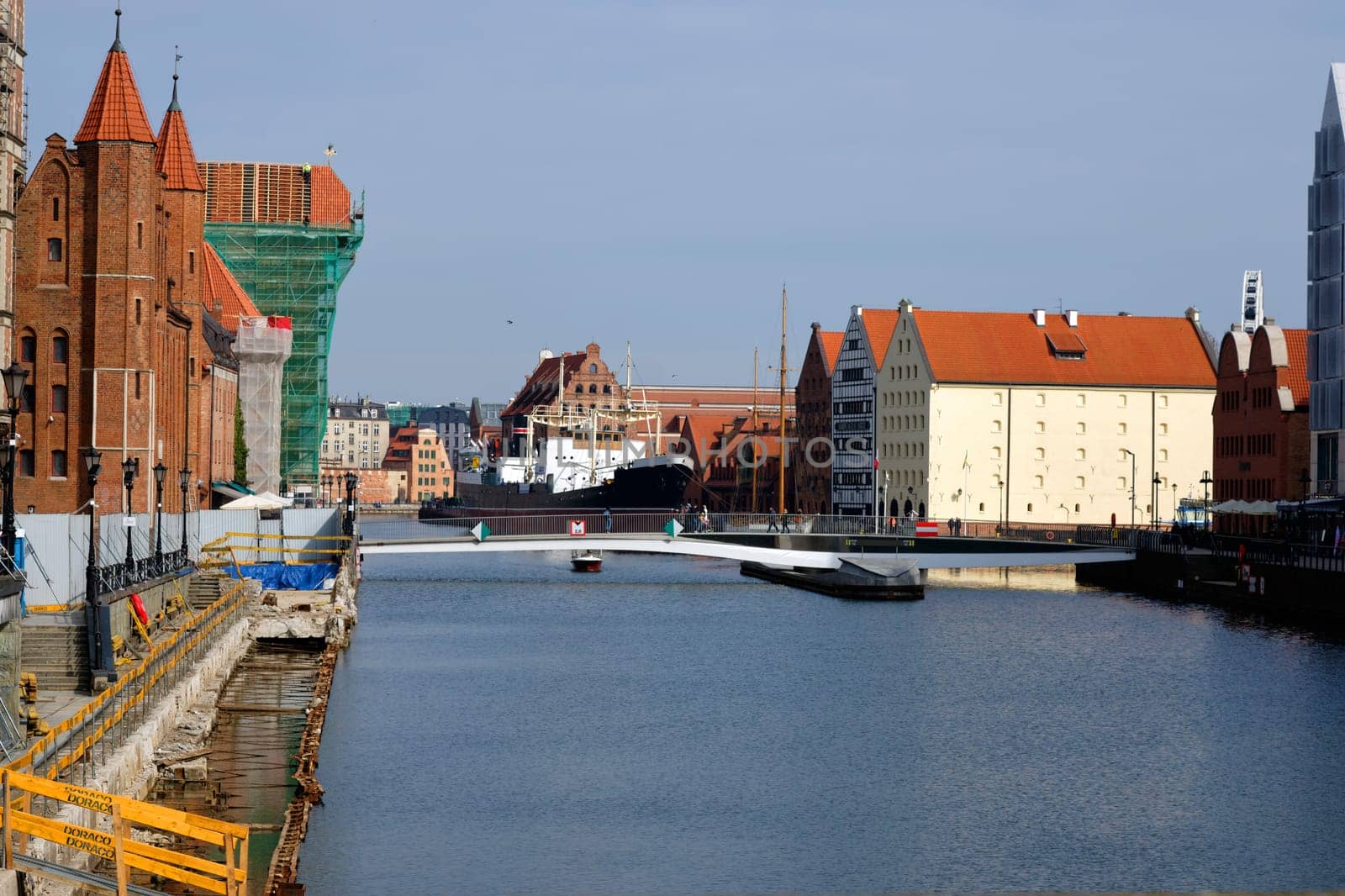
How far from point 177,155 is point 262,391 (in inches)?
909

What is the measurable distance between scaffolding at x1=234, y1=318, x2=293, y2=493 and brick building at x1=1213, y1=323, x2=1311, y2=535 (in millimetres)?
48004

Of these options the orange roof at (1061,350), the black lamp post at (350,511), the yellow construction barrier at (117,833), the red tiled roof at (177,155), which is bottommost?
the yellow construction barrier at (117,833)

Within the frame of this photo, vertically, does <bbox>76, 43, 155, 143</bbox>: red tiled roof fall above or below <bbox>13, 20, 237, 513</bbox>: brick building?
above

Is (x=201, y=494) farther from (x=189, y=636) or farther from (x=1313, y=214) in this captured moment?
(x=1313, y=214)

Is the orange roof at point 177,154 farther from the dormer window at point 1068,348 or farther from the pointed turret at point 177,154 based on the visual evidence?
the dormer window at point 1068,348

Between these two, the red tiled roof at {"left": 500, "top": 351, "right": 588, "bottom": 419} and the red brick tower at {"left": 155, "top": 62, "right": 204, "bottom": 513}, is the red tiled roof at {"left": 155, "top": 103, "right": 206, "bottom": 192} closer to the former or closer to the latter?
the red brick tower at {"left": 155, "top": 62, "right": 204, "bottom": 513}

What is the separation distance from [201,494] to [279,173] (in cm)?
4075

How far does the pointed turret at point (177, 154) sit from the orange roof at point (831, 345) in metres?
57.1

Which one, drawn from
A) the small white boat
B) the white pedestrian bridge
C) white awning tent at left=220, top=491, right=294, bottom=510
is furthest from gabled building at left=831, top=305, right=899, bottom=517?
white awning tent at left=220, top=491, right=294, bottom=510

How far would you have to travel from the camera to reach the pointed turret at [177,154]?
70312 millimetres

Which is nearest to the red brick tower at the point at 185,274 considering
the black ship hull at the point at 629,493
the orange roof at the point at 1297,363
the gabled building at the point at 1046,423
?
the black ship hull at the point at 629,493

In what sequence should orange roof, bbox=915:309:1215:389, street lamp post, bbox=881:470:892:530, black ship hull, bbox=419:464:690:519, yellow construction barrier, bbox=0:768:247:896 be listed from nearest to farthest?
yellow construction barrier, bbox=0:768:247:896, orange roof, bbox=915:309:1215:389, street lamp post, bbox=881:470:892:530, black ship hull, bbox=419:464:690:519

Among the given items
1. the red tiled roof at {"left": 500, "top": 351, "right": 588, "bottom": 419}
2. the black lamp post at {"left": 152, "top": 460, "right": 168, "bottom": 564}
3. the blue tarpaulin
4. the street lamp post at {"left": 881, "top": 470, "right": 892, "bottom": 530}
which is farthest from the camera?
the red tiled roof at {"left": 500, "top": 351, "right": 588, "bottom": 419}

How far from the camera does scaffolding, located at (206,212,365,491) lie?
102938 millimetres
